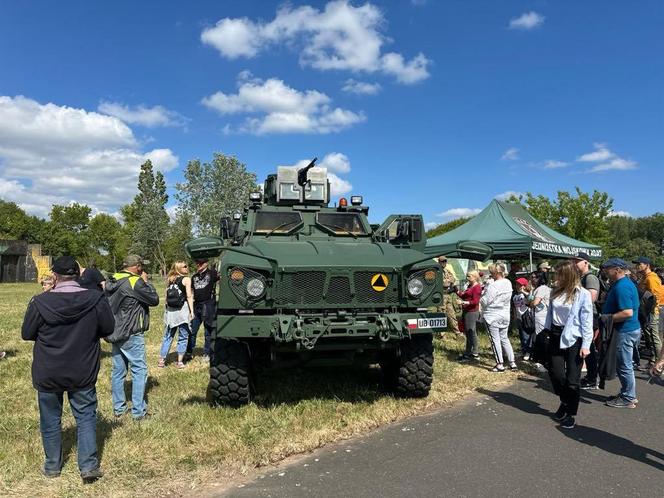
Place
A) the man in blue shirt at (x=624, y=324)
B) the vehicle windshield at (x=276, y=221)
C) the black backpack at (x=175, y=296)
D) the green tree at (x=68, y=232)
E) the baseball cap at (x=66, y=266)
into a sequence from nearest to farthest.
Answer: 1. the baseball cap at (x=66, y=266)
2. the man in blue shirt at (x=624, y=324)
3. the vehicle windshield at (x=276, y=221)
4. the black backpack at (x=175, y=296)
5. the green tree at (x=68, y=232)

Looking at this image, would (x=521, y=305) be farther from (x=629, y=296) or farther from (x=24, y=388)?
(x=24, y=388)

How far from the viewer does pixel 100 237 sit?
67.2 meters

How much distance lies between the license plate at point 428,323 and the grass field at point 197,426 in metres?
0.96

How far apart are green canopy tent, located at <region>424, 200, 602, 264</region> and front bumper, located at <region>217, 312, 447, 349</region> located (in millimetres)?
5701

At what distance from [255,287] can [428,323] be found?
5.48ft

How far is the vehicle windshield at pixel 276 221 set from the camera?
6.55m

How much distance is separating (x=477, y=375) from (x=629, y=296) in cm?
225

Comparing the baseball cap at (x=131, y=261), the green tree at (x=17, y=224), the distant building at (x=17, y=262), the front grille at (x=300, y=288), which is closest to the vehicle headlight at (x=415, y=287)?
the front grille at (x=300, y=288)

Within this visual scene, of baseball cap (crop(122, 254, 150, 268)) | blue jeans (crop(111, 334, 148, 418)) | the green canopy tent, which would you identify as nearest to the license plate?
blue jeans (crop(111, 334, 148, 418))

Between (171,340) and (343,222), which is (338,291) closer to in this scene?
(343,222)

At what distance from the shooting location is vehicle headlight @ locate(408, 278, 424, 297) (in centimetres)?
498

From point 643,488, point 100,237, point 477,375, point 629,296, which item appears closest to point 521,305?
point 477,375

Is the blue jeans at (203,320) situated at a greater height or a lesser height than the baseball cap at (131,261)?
lesser

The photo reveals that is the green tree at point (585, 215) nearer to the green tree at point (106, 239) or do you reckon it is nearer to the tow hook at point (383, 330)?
the tow hook at point (383, 330)
